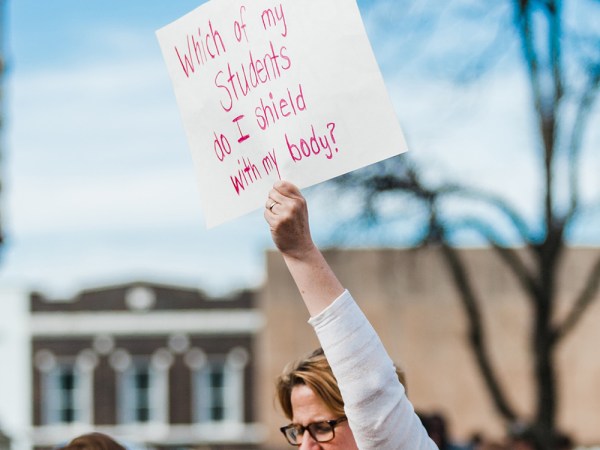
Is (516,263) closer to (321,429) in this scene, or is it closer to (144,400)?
(321,429)

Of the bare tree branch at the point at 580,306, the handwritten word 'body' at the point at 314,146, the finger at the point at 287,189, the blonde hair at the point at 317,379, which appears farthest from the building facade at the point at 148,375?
the finger at the point at 287,189

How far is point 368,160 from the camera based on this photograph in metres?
2.83

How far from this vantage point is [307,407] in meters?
2.99

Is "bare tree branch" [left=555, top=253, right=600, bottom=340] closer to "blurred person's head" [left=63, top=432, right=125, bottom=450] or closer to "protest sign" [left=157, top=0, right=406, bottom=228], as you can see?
"blurred person's head" [left=63, top=432, right=125, bottom=450]

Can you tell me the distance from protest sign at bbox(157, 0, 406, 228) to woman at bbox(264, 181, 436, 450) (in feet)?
0.78

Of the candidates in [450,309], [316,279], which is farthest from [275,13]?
[450,309]

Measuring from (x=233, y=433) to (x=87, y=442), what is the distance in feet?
115

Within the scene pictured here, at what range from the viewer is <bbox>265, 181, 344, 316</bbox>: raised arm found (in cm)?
259

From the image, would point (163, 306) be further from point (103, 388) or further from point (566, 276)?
point (566, 276)

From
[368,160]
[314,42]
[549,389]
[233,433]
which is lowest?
[368,160]

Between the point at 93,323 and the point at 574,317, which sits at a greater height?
the point at 93,323

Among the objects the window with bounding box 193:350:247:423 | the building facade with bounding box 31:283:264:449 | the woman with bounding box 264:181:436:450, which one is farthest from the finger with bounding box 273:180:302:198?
the window with bounding box 193:350:247:423

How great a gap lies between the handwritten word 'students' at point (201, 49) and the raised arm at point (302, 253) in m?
0.62

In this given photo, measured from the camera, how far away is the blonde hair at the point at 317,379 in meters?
2.96
